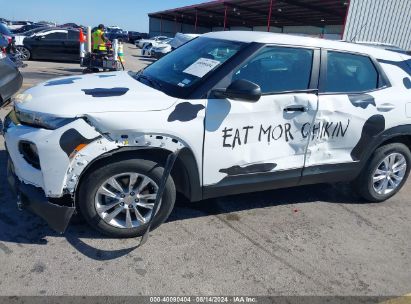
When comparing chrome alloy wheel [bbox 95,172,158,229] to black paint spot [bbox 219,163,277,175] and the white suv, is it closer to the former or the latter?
the white suv

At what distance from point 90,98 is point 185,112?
29.9 inches

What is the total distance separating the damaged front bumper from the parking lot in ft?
1.04

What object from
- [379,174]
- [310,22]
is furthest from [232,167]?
[310,22]

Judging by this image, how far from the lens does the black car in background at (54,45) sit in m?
15.0

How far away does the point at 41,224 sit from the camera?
3273 mm

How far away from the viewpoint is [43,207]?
2.74 metres

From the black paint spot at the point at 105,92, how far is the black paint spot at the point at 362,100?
2.28 m

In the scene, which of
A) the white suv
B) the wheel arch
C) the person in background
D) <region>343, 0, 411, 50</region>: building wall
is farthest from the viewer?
<region>343, 0, 411, 50</region>: building wall

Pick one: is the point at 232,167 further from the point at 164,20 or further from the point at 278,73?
the point at 164,20

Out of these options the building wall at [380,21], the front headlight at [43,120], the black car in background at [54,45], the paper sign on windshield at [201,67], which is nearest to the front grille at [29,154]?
the front headlight at [43,120]

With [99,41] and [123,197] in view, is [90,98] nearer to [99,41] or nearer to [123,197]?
[123,197]

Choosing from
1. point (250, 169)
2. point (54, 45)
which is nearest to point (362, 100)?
point (250, 169)

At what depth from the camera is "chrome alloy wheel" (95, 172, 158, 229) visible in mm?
2967

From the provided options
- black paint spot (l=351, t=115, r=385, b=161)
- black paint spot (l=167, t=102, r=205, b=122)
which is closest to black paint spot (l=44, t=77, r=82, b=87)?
black paint spot (l=167, t=102, r=205, b=122)
